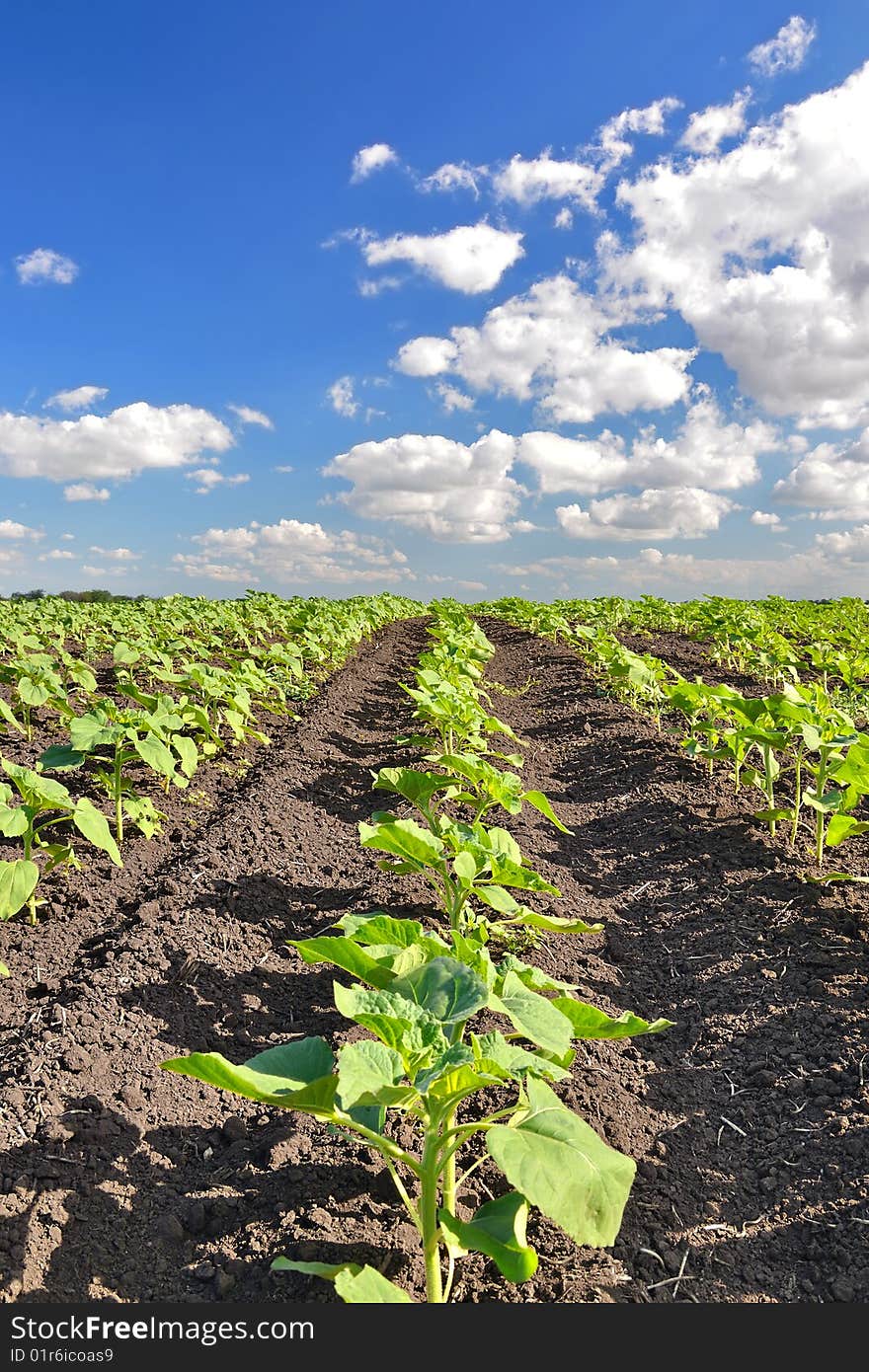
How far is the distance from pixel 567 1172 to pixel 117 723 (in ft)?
13.4

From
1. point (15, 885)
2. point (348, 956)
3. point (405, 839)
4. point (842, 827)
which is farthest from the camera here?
point (842, 827)

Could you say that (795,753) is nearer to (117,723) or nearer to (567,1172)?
(117,723)

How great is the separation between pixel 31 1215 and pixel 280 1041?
1.04 metres

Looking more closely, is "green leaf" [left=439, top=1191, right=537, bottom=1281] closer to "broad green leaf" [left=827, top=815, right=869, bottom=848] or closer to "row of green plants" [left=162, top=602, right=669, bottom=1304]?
"row of green plants" [left=162, top=602, right=669, bottom=1304]

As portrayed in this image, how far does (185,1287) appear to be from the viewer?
2180 mm

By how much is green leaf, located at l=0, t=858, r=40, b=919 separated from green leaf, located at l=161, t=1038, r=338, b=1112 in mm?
1906

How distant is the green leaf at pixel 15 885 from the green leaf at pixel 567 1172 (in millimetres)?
2428

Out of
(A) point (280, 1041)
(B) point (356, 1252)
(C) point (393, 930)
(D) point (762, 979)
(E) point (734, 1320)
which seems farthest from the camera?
(D) point (762, 979)

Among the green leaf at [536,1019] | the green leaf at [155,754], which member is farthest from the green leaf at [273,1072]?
the green leaf at [155,754]

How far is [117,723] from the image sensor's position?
502cm

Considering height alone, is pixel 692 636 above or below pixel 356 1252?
above

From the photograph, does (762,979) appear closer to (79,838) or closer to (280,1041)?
(280,1041)

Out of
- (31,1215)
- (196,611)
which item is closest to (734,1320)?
(31,1215)

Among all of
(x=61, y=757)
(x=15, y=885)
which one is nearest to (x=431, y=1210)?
(x=15, y=885)
